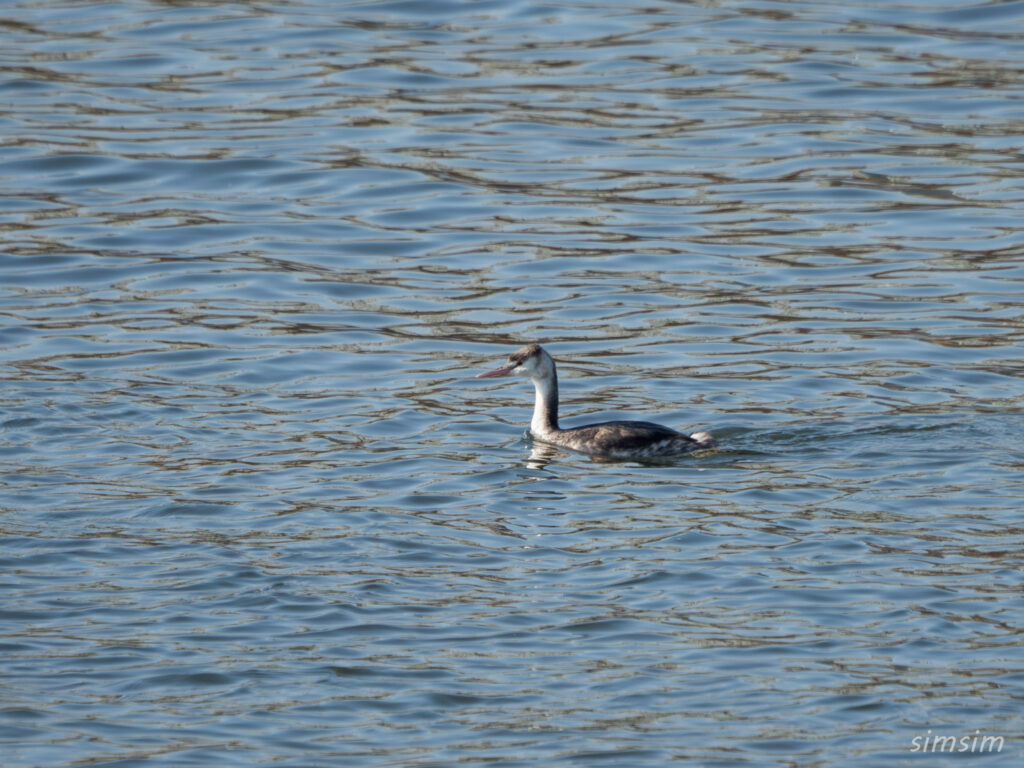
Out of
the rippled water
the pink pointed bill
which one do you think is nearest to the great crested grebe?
the pink pointed bill

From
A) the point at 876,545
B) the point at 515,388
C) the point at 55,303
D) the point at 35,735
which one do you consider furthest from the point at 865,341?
the point at 35,735

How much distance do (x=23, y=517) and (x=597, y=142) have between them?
10.9 m

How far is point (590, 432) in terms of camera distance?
1271 cm

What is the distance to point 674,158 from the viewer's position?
65.2 ft

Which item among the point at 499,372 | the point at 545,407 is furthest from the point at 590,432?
the point at 499,372

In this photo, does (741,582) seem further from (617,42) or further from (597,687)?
(617,42)

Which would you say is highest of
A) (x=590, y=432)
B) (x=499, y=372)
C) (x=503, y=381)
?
(x=499, y=372)

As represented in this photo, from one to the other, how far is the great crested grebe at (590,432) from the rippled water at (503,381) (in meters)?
0.17

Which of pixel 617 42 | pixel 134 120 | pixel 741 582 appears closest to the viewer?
pixel 741 582

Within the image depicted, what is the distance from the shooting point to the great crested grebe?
40.0 feet

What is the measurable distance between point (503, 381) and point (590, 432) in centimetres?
263

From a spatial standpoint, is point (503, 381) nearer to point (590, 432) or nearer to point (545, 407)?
point (545, 407)

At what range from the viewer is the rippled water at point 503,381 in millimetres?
8211

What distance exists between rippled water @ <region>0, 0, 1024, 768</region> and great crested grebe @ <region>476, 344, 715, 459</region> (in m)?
0.17
